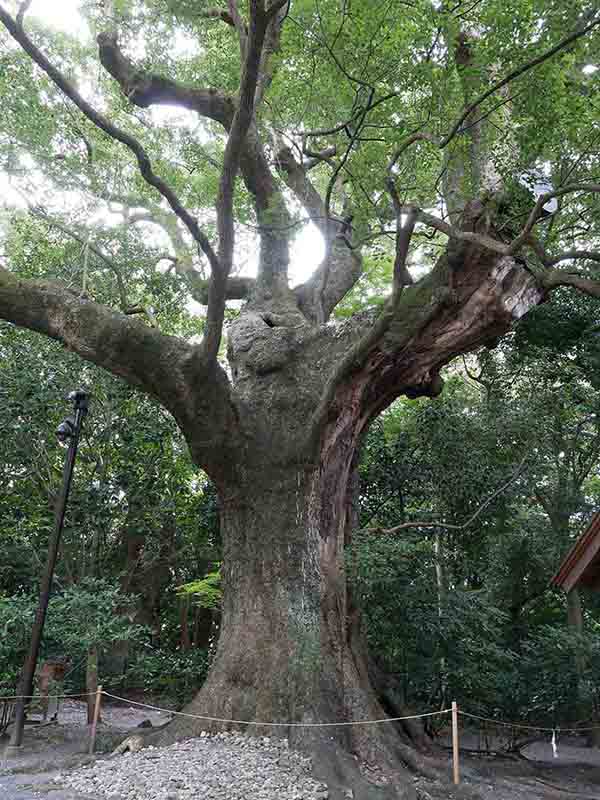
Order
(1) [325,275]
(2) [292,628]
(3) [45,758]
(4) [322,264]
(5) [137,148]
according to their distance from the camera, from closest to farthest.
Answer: (5) [137,148], (2) [292,628], (3) [45,758], (1) [325,275], (4) [322,264]

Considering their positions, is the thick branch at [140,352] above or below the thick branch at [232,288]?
below

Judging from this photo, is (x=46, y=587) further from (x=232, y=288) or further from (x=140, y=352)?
(x=232, y=288)

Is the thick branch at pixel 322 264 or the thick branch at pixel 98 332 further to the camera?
the thick branch at pixel 322 264

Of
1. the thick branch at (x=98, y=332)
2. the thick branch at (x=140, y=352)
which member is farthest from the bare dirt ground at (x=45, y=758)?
the thick branch at (x=98, y=332)

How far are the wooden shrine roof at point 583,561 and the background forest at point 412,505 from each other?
2.03 m

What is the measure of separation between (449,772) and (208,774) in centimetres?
213

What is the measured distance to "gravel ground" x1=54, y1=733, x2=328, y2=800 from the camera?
160 inches

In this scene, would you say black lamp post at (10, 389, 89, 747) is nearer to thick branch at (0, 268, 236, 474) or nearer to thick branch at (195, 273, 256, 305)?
thick branch at (0, 268, 236, 474)

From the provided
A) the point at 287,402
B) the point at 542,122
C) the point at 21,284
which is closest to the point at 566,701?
the point at 287,402

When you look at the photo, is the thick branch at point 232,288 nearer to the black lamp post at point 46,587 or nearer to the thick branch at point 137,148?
the black lamp post at point 46,587

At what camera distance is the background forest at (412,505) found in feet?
24.0

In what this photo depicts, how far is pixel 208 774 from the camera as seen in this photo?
4.24m

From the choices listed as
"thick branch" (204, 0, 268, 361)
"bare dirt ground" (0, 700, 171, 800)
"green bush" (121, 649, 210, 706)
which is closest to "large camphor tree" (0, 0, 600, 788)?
"thick branch" (204, 0, 268, 361)

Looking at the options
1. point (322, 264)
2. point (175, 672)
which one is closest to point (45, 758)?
point (175, 672)
